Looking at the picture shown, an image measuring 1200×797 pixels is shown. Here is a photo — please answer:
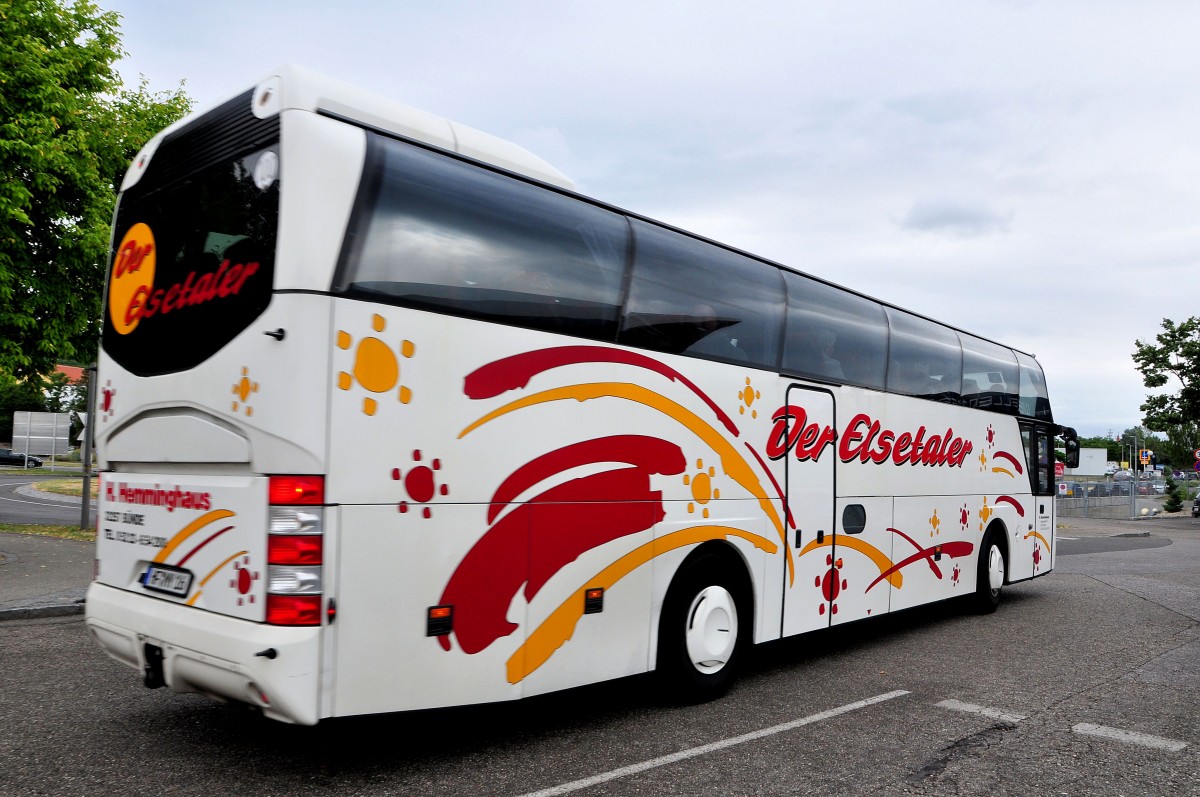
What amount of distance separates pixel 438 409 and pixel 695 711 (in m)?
2.98

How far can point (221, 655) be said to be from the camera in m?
4.34

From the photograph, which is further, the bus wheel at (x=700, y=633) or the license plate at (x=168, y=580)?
the bus wheel at (x=700, y=633)

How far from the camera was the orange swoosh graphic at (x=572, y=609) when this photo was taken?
5.12 metres

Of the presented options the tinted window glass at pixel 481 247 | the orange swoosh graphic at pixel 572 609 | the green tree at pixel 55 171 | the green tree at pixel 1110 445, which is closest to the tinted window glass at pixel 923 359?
the orange swoosh graphic at pixel 572 609

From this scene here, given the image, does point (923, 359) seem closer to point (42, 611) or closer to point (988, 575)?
point (988, 575)

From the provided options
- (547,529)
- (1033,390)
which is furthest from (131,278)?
(1033,390)

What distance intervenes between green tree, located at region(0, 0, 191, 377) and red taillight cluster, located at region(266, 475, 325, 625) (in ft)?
43.6

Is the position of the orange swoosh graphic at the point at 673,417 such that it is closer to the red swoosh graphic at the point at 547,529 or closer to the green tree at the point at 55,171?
the red swoosh graphic at the point at 547,529

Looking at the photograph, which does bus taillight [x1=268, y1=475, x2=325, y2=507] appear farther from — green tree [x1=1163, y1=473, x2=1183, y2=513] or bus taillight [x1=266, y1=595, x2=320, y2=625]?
green tree [x1=1163, y1=473, x2=1183, y2=513]

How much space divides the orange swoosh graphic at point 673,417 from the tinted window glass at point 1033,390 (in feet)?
22.6

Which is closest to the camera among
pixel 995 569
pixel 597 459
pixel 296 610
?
pixel 296 610

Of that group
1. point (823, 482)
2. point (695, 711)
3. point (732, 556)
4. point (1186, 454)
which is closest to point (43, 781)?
point (695, 711)

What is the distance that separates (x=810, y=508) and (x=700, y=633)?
1.86 m

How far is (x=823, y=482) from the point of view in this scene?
795cm
